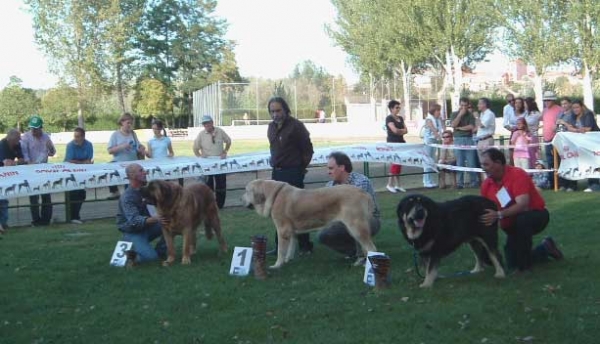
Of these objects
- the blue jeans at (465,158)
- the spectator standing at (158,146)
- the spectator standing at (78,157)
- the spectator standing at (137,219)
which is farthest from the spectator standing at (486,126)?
the spectator standing at (137,219)

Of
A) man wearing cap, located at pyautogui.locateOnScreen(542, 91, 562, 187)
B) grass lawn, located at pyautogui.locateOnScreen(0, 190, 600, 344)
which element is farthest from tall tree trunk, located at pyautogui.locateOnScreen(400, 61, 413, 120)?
grass lawn, located at pyautogui.locateOnScreen(0, 190, 600, 344)

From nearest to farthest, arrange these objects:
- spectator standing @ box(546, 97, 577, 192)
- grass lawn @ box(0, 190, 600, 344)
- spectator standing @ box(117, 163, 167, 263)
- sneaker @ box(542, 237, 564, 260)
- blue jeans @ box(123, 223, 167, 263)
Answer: grass lawn @ box(0, 190, 600, 344)
sneaker @ box(542, 237, 564, 260)
spectator standing @ box(117, 163, 167, 263)
blue jeans @ box(123, 223, 167, 263)
spectator standing @ box(546, 97, 577, 192)

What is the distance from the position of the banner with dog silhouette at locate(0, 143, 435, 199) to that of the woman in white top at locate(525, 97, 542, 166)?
2081mm

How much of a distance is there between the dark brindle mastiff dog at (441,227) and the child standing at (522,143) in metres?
8.42

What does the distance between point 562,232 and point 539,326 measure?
179 inches

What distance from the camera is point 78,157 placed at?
14.0 meters

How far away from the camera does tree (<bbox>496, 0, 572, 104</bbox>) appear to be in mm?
48594

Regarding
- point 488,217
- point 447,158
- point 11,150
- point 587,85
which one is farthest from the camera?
point 587,85

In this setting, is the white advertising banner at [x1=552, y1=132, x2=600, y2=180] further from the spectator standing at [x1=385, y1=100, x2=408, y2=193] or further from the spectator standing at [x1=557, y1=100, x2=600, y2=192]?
the spectator standing at [x1=385, y1=100, x2=408, y2=193]

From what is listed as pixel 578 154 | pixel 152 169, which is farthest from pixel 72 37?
pixel 578 154

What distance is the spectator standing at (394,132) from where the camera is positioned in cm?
1612

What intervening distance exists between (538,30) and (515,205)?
44.7 metres

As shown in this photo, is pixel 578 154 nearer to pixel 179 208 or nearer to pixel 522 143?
pixel 522 143

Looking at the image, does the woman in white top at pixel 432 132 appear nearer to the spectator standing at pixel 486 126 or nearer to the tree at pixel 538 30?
the spectator standing at pixel 486 126
